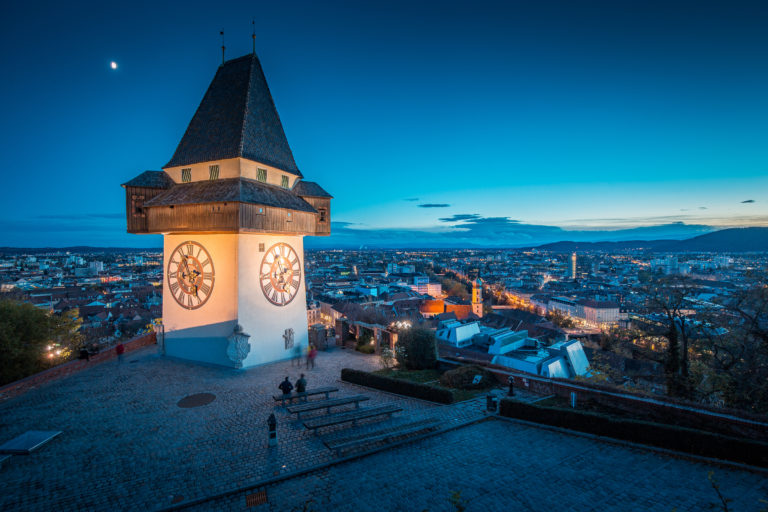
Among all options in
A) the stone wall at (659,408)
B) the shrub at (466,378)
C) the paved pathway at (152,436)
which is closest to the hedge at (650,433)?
the stone wall at (659,408)

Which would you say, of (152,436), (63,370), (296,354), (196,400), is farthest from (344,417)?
(63,370)

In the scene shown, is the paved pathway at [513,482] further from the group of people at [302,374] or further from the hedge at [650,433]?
the group of people at [302,374]

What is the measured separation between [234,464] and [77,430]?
530 centimetres

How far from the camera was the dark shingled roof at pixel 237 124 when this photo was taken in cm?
1723

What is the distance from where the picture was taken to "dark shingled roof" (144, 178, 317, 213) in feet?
52.0

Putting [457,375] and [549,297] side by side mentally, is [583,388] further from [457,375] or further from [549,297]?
[549,297]

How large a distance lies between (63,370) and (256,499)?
12.7 metres

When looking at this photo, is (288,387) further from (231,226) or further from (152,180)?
(152,180)

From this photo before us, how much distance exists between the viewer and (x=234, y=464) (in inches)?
331

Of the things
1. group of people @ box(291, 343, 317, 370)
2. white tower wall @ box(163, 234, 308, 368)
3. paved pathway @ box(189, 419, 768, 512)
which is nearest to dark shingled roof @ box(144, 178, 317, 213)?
white tower wall @ box(163, 234, 308, 368)

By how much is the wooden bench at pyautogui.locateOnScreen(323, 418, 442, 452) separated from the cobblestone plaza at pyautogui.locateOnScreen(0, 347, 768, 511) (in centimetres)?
31

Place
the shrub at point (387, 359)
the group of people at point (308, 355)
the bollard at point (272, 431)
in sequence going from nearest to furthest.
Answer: the bollard at point (272, 431), the group of people at point (308, 355), the shrub at point (387, 359)

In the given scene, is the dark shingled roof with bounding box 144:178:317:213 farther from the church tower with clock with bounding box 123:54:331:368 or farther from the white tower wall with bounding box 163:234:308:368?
the white tower wall with bounding box 163:234:308:368

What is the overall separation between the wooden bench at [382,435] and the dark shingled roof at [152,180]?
1529 cm
